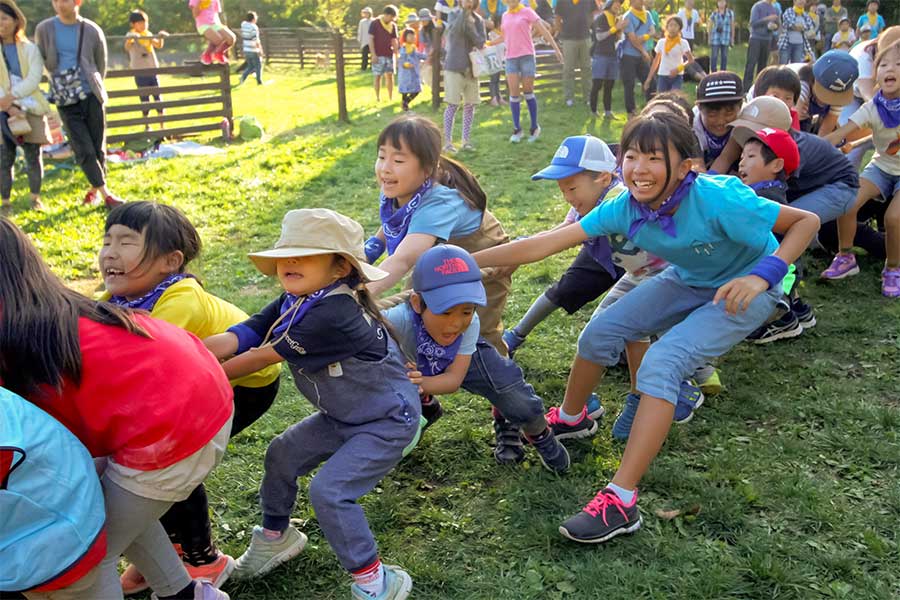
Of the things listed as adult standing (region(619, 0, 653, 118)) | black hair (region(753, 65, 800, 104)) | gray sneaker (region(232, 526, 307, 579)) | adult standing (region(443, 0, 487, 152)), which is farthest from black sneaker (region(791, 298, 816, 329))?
adult standing (region(619, 0, 653, 118))

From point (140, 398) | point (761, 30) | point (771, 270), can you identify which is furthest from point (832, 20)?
point (140, 398)

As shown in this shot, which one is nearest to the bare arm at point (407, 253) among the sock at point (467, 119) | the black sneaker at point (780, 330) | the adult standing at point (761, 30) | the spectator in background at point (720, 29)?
the black sneaker at point (780, 330)

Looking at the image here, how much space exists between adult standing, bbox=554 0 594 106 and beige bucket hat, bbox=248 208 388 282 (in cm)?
1173

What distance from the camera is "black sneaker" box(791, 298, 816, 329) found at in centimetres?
482

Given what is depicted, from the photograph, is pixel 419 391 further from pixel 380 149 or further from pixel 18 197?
pixel 18 197

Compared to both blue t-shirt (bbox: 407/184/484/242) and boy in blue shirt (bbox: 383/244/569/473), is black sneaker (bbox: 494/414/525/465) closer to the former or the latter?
boy in blue shirt (bbox: 383/244/569/473)

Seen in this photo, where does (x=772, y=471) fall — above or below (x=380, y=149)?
below

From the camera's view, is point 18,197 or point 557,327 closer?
point 557,327

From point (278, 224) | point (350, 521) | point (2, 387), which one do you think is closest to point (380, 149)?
point (350, 521)

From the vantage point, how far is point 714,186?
3092 millimetres

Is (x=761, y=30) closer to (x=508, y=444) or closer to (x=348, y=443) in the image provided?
(x=508, y=444)

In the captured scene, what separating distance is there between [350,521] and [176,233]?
1.16 meters

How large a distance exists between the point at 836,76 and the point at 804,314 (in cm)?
195

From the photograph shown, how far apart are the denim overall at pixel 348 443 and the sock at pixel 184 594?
0.38 metres
